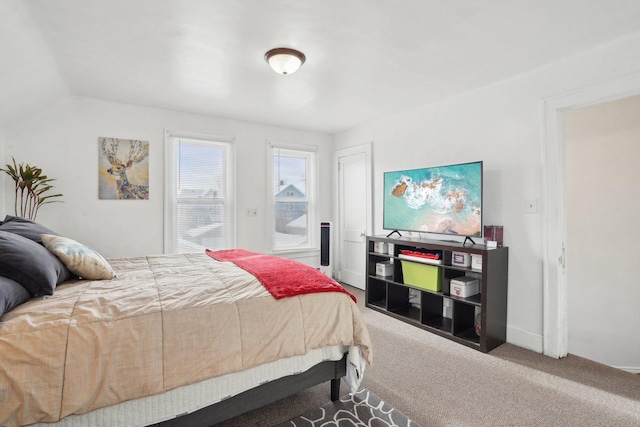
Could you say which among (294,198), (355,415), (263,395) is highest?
(294,198)

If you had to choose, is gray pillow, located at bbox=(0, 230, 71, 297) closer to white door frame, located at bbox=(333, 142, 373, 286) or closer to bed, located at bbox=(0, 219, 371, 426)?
bed, located at bbox=(0, 219, 371, 426)

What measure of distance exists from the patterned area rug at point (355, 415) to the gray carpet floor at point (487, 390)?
0.06m

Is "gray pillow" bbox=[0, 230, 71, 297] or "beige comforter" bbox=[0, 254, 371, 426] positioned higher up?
"gray pillow" bbox=[0, 230, 71, 297]

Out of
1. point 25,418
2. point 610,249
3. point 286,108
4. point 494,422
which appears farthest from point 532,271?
point 25,418

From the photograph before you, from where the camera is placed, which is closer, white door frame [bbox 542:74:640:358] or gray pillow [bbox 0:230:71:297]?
gray pillow [bbox 0:230:71:297]

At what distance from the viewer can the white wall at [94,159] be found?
11.1 feet

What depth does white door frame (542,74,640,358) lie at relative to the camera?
2.72 meters

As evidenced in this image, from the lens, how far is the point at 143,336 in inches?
56.9

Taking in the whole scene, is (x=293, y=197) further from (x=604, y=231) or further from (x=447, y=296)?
(x=604, y=231)

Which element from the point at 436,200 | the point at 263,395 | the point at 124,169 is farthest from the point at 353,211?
the point at 263,395

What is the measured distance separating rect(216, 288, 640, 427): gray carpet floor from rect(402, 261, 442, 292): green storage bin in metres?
0.59

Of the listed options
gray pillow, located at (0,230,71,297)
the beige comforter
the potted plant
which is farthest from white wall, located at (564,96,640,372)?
the potted plant

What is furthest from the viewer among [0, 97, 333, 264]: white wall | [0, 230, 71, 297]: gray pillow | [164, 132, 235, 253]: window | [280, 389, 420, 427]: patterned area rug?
[164, 132, 235, 253]: window

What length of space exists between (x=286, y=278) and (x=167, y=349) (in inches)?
31.1
